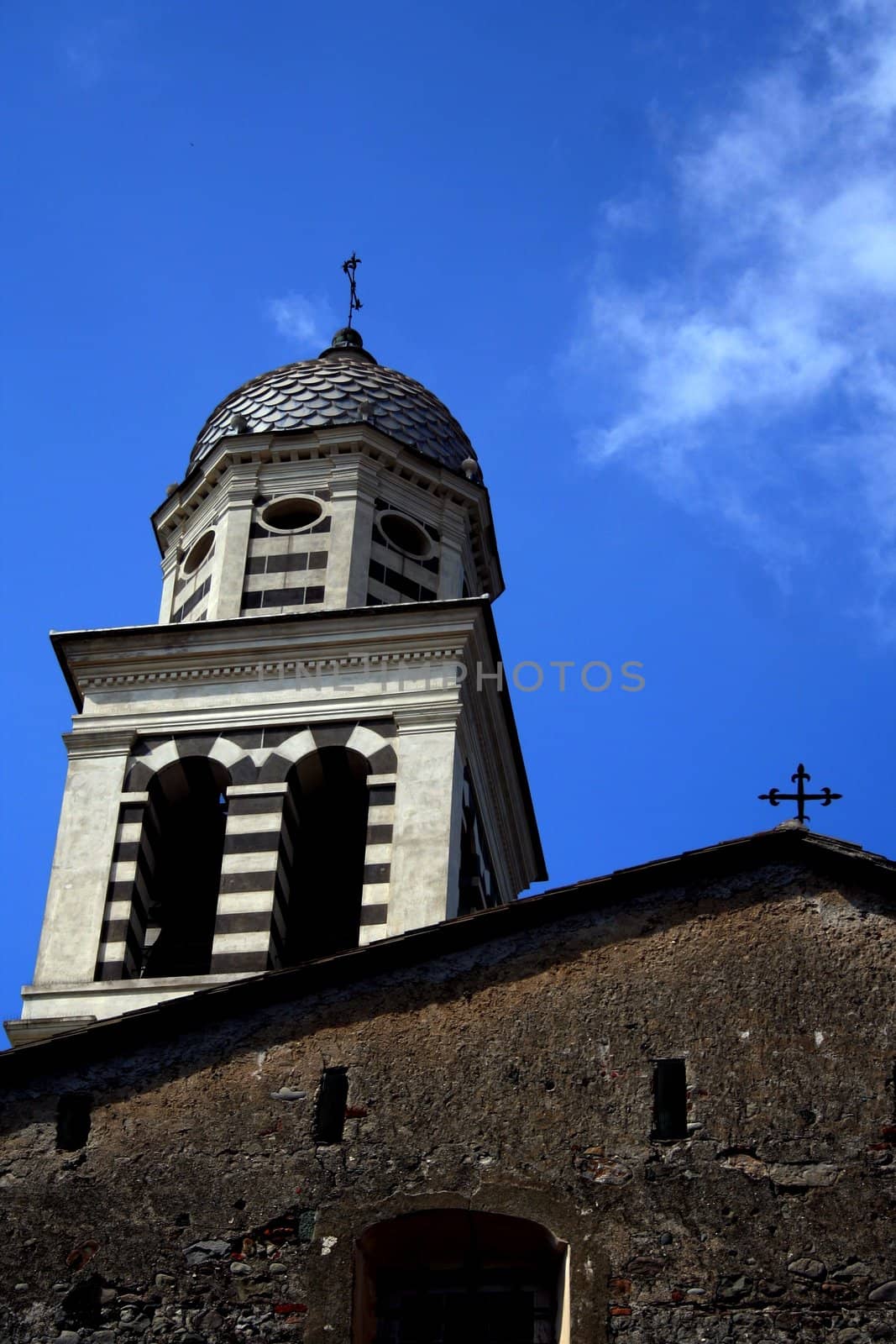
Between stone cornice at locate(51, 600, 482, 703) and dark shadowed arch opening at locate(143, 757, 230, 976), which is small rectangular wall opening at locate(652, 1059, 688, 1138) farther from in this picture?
stone cornice at locate(51, 600, 482, 703)

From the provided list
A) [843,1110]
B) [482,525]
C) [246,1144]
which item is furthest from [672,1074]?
[482,525]

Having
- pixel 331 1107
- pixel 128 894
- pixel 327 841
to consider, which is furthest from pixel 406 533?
pixel 331 1107

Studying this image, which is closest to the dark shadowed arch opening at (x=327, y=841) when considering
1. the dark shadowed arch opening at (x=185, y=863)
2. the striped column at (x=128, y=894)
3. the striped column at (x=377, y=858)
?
the striped column at (x=377, y=858)

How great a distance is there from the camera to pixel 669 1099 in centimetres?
1372

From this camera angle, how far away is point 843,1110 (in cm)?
1350

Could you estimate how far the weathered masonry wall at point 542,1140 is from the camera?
1310 centimetres

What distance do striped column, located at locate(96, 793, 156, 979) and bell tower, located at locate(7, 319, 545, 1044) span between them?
0.08 feet

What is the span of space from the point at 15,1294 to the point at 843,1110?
431 cm

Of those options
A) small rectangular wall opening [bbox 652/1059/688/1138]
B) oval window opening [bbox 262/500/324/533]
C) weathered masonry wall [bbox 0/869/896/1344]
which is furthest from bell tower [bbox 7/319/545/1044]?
small rectangular wall opening [bbox 652/1059/688/1138]

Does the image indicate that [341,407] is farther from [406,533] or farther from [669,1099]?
[669,1099]

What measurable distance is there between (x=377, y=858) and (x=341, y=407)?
669 cm

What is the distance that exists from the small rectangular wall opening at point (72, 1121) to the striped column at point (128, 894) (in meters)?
9.51

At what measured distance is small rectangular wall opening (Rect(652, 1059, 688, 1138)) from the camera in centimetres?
1359

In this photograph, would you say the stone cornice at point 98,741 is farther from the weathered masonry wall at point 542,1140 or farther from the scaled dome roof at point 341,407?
the weathered masonry wall at point 542,1140
